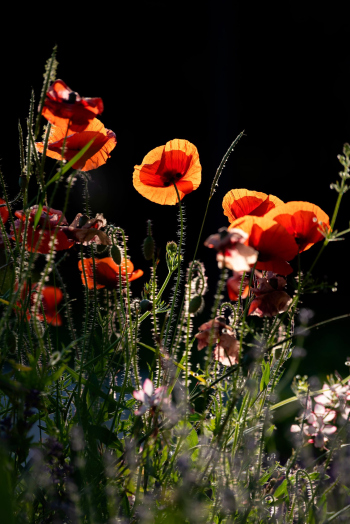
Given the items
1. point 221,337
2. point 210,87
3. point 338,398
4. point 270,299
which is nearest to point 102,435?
point 221,337

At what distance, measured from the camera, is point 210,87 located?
4.53m

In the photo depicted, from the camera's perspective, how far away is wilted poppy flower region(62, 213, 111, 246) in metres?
0.95

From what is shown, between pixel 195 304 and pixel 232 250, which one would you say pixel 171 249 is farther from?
pixel 232 250

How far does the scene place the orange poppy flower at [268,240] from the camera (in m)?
0.87

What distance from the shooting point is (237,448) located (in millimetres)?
927

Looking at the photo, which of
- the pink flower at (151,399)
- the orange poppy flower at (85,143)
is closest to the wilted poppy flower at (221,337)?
the pink flower at (151,399)

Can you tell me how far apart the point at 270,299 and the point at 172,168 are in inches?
14.1

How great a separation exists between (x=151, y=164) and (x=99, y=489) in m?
0.60

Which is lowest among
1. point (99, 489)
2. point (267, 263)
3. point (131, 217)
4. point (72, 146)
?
point (131, 217)

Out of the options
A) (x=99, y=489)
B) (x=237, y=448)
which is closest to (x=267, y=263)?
Result: (x=237, y=448)

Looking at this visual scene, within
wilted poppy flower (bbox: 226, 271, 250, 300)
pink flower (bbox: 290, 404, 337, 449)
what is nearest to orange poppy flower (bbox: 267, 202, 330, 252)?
wilted poppy flower (bbox: 226, 271, 250, 300)

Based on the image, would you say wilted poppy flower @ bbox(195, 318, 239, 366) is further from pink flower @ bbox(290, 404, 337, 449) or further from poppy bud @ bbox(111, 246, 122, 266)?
pink flower @ bbox(290, 404, 337, 449)

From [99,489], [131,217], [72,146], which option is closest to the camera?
[99,489]

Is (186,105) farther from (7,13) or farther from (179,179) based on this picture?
(179,179)
